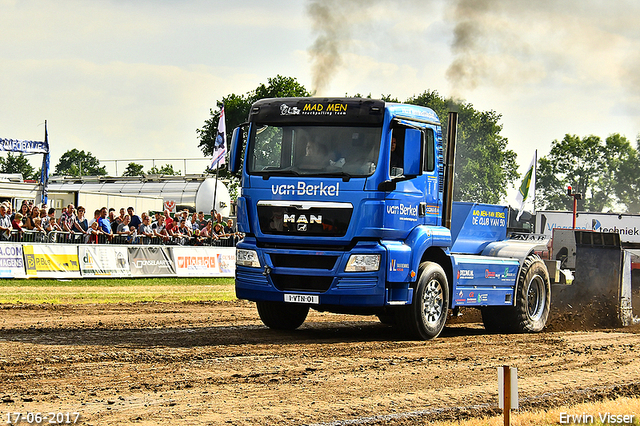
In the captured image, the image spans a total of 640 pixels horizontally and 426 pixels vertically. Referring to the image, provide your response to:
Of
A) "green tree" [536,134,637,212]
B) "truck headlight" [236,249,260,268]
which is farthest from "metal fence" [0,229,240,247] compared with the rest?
"green tree" [536,134,637,212]

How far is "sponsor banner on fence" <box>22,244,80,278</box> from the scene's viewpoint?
2172 cm

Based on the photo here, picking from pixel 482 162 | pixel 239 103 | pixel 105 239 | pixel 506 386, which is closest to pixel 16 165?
pixel 239 103

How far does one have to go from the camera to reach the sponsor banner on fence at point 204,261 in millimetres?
26375

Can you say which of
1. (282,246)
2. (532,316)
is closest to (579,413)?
(282,246)

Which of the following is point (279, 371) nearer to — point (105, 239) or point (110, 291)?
point (110, 291)

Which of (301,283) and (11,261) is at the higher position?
(301,283)

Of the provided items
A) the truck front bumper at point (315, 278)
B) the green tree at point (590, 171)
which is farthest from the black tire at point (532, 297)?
the green tree at point (590, 171)

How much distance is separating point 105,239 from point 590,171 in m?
89.9

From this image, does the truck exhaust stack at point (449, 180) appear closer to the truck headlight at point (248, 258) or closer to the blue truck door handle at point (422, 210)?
the blue truck door handle at point (422, 210)

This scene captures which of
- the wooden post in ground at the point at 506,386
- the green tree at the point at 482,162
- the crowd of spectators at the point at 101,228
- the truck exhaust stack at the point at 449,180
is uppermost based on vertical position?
the green tree at the point at 482,162

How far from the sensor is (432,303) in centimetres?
1164

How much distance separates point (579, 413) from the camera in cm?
668

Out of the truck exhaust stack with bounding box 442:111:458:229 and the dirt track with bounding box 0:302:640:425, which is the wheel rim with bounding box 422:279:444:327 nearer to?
the dirt track with bounding box 0:302:640:425

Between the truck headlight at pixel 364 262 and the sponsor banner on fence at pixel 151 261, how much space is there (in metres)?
14.9
